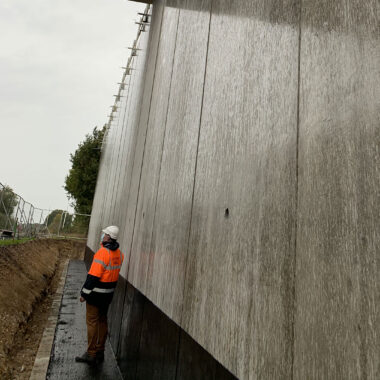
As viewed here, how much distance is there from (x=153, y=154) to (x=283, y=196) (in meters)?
4.23

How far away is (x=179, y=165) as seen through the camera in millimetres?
4012

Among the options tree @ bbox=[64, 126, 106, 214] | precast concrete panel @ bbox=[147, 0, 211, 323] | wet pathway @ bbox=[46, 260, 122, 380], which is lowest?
wet pathway @ bbox=[46, 260, 122, 380]

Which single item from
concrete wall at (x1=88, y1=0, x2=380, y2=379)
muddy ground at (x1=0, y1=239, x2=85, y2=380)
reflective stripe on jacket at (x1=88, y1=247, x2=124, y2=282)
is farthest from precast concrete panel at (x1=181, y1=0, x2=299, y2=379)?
muddy ground at (x1=0, y1=239, x2=85, y2=380)

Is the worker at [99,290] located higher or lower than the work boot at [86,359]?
higher

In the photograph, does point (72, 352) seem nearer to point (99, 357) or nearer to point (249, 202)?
point (99, 357)

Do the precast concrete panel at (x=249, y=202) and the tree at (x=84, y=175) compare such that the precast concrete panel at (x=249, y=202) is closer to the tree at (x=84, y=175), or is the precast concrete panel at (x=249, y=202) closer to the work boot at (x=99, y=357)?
the work boot at (x=99, y=357)

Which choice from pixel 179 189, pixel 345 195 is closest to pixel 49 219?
pixel 179 189

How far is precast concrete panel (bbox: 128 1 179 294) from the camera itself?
529cm

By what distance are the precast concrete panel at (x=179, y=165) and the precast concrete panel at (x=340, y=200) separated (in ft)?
6.17

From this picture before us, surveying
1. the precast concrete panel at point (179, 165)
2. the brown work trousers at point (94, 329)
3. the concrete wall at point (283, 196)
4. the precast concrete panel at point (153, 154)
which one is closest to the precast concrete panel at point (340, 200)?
the concrete wall at point (283, 196)

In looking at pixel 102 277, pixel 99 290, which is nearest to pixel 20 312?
pixel 99 290

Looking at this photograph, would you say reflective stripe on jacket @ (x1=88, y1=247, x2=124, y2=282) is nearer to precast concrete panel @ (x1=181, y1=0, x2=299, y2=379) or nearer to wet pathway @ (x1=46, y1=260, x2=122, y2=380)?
wet pathway @ (x1=46, y1=260, x2=122, y2=380)

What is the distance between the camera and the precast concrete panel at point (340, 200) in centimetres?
120

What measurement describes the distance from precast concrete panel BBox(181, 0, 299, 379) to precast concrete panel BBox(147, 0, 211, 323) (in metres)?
0.42
